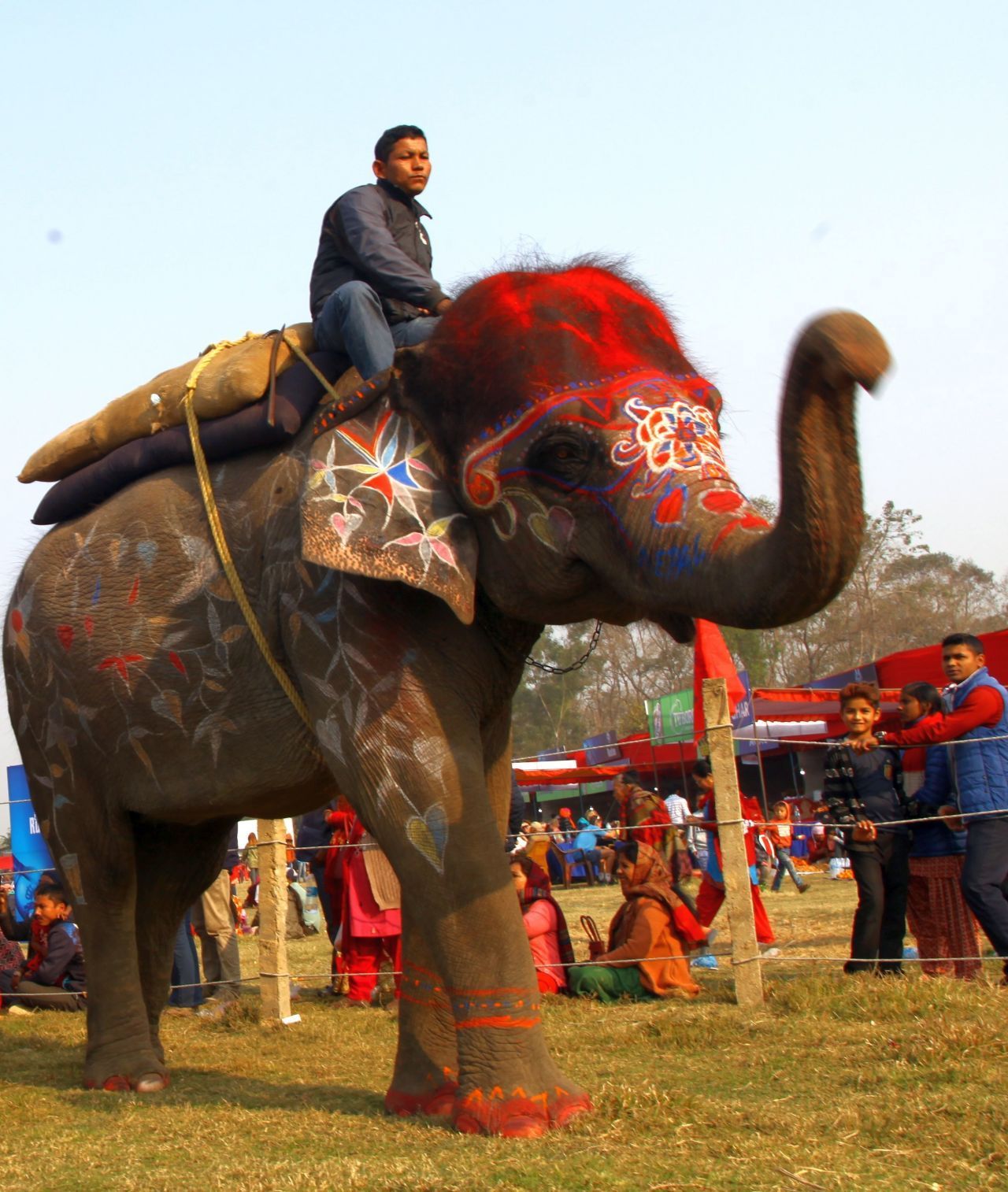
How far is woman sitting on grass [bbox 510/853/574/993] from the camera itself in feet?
27.5

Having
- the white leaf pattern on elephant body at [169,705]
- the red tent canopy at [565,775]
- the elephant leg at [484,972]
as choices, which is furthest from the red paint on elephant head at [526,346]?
the red tent canopy at [565,775]

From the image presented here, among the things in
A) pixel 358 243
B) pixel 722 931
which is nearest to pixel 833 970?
pixel 722 931

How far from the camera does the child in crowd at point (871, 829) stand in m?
7.68

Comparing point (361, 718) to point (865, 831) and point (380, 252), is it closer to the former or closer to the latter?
point (380, 252)

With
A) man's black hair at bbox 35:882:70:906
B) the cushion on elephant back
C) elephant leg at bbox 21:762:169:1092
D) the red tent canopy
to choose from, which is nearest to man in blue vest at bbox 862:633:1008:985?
the cushion on elephant back

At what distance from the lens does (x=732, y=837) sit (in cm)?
741

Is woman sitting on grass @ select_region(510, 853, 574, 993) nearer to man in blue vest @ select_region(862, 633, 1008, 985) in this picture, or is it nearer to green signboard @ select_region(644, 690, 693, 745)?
man in blue vest @ select_region(862, 633, 1008, 985)

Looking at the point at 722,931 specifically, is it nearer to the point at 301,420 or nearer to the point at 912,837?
the point at 912,837

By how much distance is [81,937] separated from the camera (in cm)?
600

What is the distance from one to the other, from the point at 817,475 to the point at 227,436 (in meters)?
2.70

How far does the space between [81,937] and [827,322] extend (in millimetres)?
4207

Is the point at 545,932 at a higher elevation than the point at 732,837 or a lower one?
lower

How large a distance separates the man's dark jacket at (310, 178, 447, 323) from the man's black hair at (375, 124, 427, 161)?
11 cm

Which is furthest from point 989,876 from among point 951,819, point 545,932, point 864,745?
point 545,932
